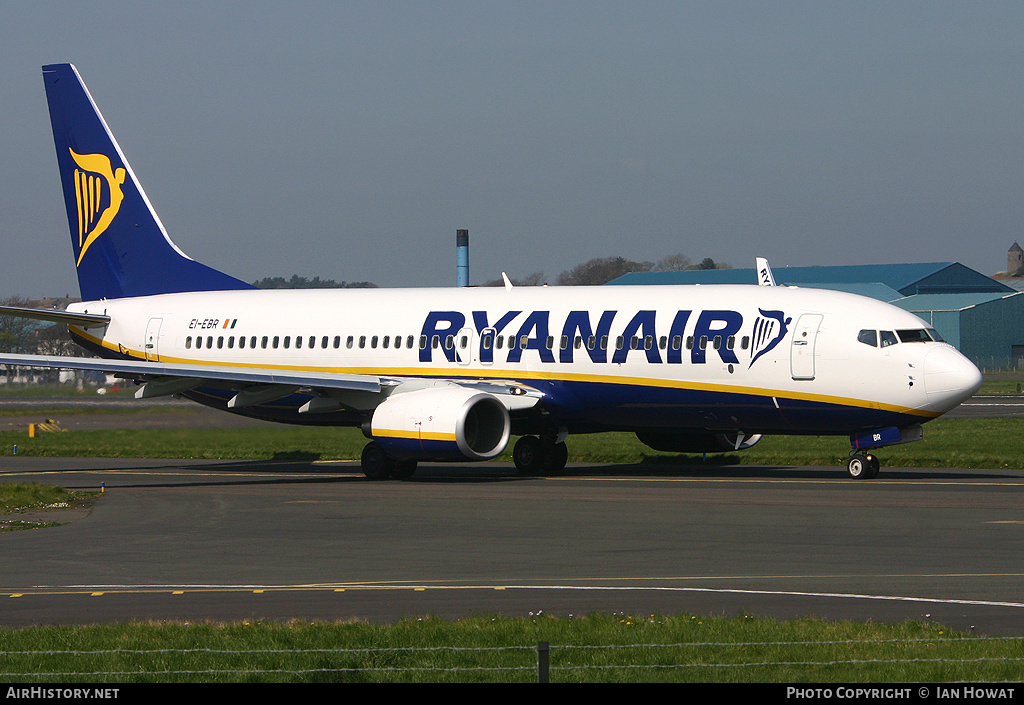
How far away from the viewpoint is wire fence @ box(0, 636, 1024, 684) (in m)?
11.4

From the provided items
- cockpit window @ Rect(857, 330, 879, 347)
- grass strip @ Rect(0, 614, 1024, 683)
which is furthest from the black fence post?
cockpit window @ Rect(857, 330, 879, 347)

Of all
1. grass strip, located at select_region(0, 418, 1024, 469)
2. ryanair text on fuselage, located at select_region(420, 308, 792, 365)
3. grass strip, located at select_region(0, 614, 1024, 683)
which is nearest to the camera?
grass strip, located at select_region(0, 614, 1024, 683)

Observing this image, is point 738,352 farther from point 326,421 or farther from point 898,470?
point 326,421

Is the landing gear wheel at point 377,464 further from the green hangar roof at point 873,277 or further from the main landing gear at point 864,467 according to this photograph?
the green hangar roof at point 873,277

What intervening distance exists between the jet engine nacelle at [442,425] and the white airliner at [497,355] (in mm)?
46

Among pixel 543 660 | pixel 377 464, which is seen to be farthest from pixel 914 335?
pixel 543 660

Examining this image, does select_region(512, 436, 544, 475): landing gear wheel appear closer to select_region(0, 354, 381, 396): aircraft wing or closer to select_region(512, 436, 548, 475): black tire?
select_region(512, 436, 548, 475): black tire

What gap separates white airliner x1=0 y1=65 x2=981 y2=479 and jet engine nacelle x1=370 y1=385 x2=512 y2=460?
1.8 inches

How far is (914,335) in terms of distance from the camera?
31000 millimetres

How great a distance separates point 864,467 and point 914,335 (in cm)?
321

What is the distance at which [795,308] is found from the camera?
3212 cm

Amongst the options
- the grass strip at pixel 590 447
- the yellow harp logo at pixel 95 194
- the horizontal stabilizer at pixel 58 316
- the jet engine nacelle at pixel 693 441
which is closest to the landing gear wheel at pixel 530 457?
the jet engine nacelle at pixel 693 441

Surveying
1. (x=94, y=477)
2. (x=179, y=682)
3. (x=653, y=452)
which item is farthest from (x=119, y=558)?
(x=653, y=452)

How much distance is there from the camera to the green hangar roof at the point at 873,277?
14688 cm
